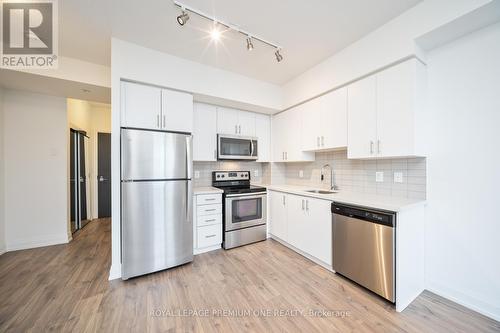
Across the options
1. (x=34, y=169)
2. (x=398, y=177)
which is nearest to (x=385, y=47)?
(x=398, y=177)

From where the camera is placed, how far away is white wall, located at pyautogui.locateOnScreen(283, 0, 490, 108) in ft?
5.25

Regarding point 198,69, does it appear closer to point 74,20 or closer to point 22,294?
point 74,20

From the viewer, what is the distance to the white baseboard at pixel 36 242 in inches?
116

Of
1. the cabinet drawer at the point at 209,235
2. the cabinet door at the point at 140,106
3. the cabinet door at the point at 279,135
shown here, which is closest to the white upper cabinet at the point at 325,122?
the cabinet door at the point at 279,135

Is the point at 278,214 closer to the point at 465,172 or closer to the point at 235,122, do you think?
the point at 235,122

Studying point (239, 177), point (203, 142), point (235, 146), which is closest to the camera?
point (203, 142)

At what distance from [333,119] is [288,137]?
0.95 m

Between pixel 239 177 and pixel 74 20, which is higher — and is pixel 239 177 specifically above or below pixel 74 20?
below

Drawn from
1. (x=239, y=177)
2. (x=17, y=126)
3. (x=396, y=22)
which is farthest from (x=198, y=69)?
(x=17, y=126)

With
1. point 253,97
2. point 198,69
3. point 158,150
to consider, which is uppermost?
point 198,69

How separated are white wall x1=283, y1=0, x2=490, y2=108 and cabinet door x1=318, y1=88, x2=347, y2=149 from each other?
0.44ft

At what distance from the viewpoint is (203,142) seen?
10.4 feet

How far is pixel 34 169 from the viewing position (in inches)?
122

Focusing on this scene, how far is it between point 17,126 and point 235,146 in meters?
3.43
